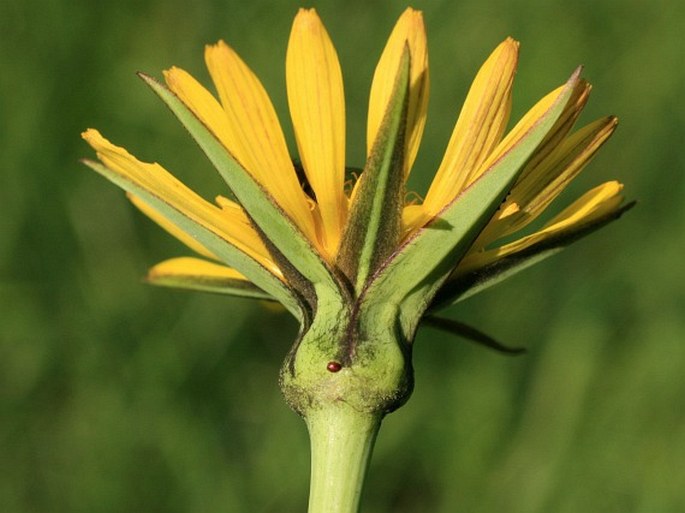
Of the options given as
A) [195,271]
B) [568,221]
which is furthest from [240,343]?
[568,221]

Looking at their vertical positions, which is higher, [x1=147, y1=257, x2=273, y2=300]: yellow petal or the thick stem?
[x1=147, y1=257, x2=273, y2=300]: yellow petal

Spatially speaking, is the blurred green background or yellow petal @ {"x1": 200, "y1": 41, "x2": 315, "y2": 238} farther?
the blurred green background

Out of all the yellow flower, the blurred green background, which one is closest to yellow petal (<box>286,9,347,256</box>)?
the yellow flower

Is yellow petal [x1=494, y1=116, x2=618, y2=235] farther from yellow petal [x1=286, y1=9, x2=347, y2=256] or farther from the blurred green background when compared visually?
the blurred green background

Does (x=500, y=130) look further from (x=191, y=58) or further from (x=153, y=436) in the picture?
(x=191, y=58)

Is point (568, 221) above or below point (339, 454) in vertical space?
above

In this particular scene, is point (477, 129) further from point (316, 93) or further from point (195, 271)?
point (195, 271)
